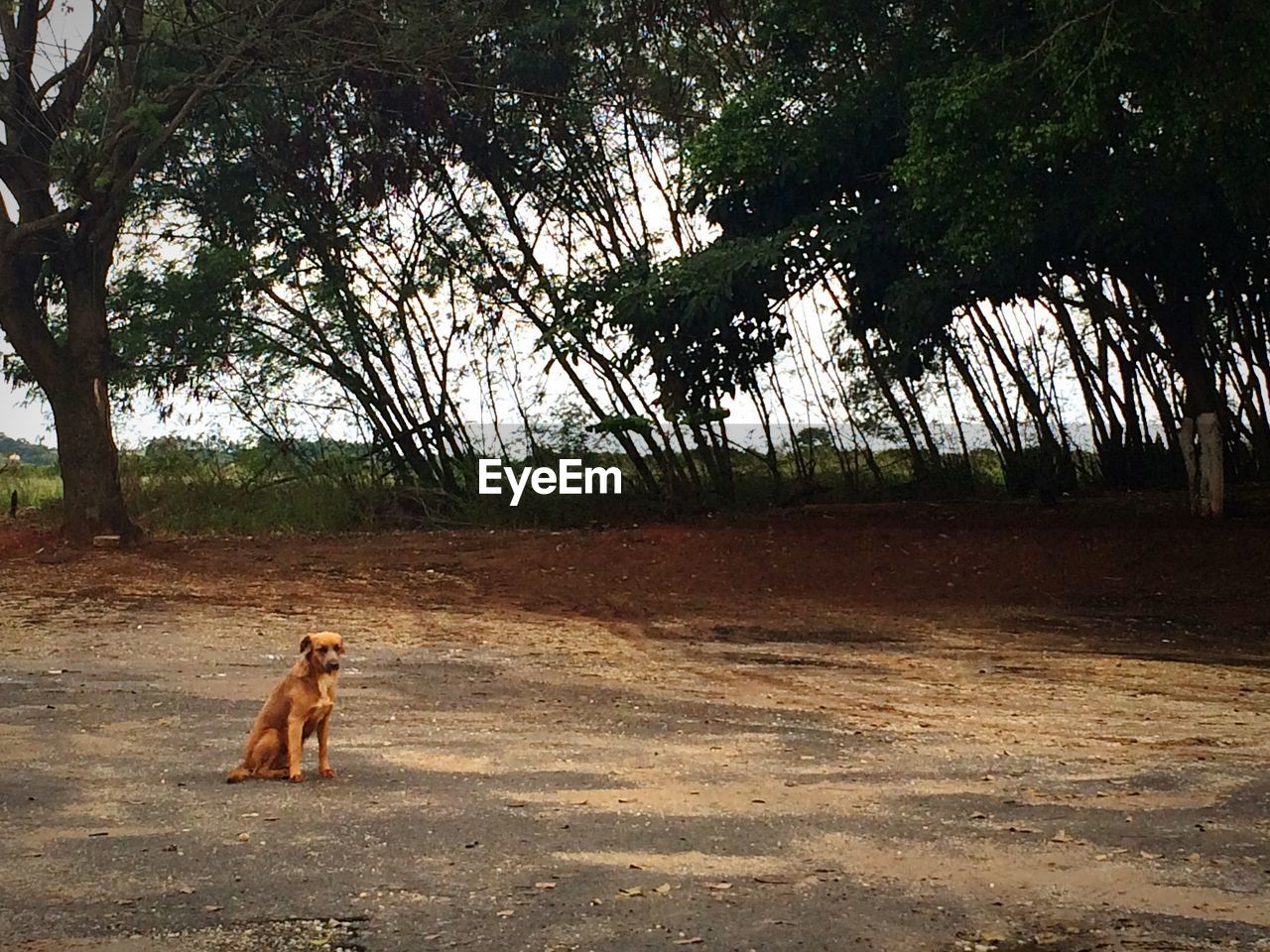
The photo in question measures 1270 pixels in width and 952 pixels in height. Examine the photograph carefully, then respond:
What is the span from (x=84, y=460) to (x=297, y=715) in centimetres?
1182

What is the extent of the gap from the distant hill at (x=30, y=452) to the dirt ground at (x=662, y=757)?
1505 centimetres

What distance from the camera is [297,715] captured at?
573 cm

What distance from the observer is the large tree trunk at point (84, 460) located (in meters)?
16.6

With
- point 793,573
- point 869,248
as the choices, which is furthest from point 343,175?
point 793,573

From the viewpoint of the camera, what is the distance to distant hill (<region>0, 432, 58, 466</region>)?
3322 cm

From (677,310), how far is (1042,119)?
422 cm

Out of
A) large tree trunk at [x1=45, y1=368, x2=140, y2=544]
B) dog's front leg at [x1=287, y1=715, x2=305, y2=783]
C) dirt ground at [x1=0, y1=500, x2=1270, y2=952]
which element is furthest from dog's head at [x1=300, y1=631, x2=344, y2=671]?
large tree trunk at [x1=45, y1=368, x2=140, y2=544]

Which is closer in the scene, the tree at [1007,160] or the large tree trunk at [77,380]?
the tree at [1007,160]

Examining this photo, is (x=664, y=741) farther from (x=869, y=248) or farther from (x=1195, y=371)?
(x=1195, y=371)

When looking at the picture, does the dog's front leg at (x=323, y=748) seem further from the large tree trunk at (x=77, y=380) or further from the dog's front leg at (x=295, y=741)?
the large tree trunk at (x=77, y=380)
